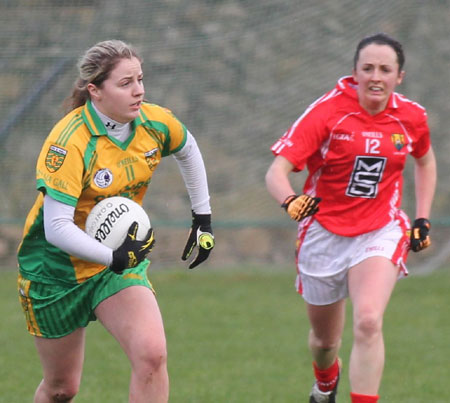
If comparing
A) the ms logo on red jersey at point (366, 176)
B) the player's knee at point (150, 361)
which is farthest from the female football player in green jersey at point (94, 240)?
the ms logo on red jersey at point (366, 176)

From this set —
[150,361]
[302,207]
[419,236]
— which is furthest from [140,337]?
[419,236]

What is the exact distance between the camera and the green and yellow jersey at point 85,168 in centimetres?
403

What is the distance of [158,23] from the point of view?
10516 mm

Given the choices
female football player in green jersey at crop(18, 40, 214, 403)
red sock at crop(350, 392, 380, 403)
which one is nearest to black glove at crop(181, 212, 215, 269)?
female football player in green jersey at crop(18, 40, 214, 403)

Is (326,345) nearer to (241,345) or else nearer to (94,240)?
(94,240)

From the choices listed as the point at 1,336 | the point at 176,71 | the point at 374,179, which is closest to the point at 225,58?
the point at 176,71

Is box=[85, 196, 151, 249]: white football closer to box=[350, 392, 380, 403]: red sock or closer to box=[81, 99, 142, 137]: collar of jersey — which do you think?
box=[81, 99, 142, 137]: collar of jersey

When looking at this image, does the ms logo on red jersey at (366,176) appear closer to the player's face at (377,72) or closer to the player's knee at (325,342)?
the player's face at (377,72)

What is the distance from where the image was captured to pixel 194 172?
4660mm

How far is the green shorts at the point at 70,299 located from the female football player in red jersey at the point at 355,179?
1.02m

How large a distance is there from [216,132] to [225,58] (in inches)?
30.0

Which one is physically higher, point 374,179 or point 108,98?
point 108,98

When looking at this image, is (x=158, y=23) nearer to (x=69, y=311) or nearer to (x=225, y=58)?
(x=225, y=58)

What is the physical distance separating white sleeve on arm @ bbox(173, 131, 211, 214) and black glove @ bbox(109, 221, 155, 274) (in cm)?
56
